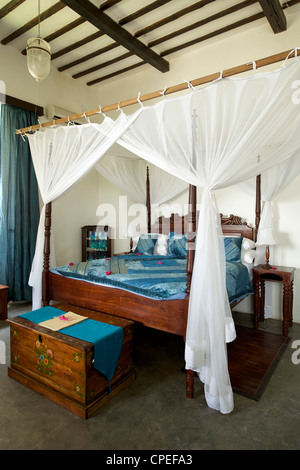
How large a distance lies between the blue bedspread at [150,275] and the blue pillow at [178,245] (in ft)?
0.93

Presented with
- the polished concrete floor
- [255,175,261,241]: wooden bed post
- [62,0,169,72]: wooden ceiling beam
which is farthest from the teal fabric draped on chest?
[62,0,169,72]: wooden ceiling beam

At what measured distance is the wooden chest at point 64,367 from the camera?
1861 millimetres

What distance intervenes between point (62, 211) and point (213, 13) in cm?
341

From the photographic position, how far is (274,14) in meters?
3.12

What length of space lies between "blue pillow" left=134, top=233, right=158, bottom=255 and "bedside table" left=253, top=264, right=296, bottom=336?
148cm

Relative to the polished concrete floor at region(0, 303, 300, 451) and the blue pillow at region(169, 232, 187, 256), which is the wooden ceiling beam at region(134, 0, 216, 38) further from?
the polished concrete floor at region(0, 303, 300, 451)

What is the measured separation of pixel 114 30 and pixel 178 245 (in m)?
2.76

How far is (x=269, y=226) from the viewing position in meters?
3.35

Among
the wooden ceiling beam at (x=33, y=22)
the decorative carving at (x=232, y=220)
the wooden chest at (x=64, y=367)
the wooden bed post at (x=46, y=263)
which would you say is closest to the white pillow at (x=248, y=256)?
the decorative carving at (x=232, y=220)

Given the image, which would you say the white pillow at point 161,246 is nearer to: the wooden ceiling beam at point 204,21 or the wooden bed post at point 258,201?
the wooden bed post at point 258,201

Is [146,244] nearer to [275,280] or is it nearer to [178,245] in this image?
[178,245]

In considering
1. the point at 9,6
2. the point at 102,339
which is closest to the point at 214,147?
the point at 102,339

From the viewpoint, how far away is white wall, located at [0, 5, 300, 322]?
139 inches

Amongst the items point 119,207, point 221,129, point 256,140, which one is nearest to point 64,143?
point 221,129
